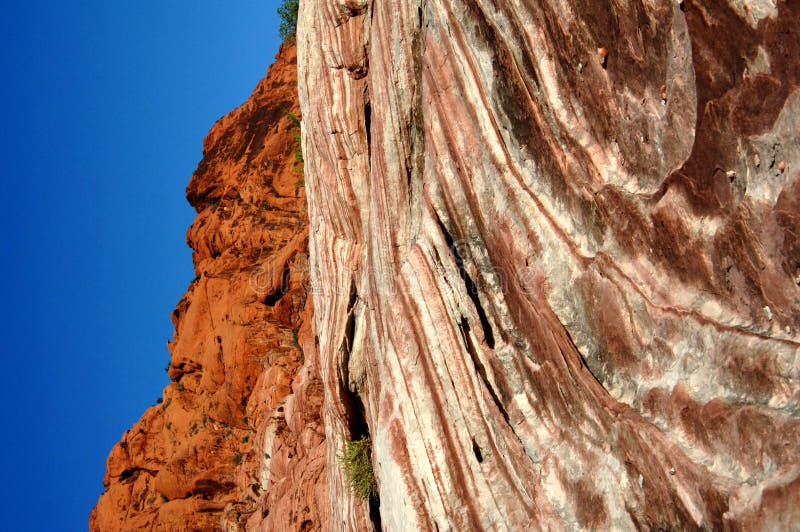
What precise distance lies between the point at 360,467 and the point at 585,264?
6468 millimetres

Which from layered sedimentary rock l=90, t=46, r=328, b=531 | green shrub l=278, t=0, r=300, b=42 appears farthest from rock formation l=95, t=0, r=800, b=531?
green shrub l=278, t=0, r=300, b=42

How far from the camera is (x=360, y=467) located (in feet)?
36.4

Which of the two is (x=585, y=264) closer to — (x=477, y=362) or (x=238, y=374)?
(x=477, y=362)

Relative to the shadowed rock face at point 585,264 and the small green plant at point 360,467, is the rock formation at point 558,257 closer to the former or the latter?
the shadowed rock face at point 585,264

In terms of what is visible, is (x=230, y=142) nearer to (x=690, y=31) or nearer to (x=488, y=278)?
(x=488, y=278)

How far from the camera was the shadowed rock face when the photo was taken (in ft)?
16.2

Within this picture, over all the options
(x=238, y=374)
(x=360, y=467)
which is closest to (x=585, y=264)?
(x=360, y=467)

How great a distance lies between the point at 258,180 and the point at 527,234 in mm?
20832

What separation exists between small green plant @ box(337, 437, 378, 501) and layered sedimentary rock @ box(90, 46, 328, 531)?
4.04m

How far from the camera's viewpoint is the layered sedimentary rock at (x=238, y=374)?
18.4 meters

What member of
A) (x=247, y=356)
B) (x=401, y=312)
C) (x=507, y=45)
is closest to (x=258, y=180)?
(x=247, y=356)

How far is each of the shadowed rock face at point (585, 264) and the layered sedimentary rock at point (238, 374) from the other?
820cm

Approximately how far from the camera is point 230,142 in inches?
1165

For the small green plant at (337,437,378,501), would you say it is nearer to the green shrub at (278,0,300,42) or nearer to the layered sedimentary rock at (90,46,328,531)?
the layered sedimentary rock at (90,46,328,531)
